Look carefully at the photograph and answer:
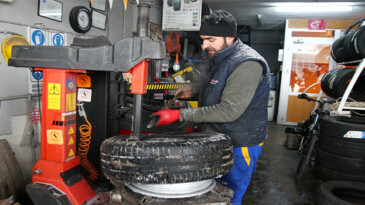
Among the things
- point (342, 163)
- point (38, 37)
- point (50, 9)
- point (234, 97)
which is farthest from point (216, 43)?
point (342, 163)

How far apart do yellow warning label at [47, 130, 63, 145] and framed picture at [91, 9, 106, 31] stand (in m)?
2.23

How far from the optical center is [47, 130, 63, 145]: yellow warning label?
1.31 m

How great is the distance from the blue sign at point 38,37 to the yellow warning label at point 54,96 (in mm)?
1200

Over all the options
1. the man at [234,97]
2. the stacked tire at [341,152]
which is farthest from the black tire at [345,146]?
the man at [234,97]

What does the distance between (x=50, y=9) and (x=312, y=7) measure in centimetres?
528

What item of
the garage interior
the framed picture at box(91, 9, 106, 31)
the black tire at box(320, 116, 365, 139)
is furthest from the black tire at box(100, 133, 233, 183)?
the framed picture at box(91, 9, 106, 31)

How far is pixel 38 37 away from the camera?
7.51 feet

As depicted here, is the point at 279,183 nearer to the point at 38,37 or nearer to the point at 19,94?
the point at 19,94

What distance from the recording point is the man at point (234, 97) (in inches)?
53.0

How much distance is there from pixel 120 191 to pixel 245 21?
709cm

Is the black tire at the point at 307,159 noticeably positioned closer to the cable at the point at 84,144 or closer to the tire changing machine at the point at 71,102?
the tire changing machine at the point at 71,102

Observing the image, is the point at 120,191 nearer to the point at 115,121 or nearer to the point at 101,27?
the point at 115,121

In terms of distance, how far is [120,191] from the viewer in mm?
1145

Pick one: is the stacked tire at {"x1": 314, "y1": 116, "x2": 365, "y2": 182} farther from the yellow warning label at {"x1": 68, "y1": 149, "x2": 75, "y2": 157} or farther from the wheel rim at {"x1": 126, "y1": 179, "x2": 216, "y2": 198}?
the yellow warning label at {"x1": 68, "y1": 149, "x2": 75, "y2": 157}
